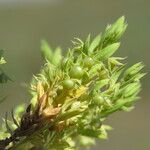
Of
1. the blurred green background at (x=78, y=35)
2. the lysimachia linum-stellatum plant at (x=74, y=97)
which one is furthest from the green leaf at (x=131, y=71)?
the blurred green background at (x=78, y=35)

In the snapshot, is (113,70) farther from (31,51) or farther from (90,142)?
(31,51)

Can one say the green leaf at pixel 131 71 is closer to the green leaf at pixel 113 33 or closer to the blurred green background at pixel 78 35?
the green leaf at pixel 113 33

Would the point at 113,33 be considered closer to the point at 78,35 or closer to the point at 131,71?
the point at 131,71

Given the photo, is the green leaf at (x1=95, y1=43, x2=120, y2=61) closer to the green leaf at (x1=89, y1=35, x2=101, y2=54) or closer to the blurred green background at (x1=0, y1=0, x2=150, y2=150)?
the green leaf at (x1=89, y1=35, x2=101, y2=54)

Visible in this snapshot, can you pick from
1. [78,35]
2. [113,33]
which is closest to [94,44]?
[113,33]

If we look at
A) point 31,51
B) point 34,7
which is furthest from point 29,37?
point 34,7

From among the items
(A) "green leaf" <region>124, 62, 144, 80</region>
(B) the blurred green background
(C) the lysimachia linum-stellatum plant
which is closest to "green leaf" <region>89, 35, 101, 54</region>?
(C) the lysimachia linum-stellatum plant

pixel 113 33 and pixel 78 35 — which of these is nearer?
pixel 113 33
